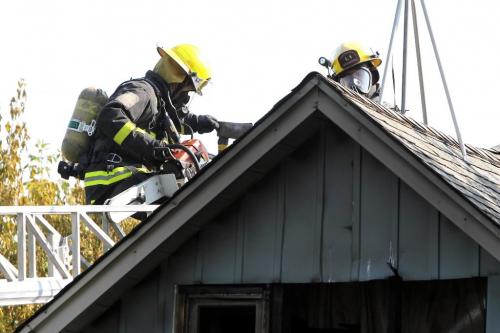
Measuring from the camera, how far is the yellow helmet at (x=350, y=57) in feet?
41.5

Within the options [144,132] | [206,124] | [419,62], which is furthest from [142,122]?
[419,62]

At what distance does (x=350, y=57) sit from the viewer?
41.6 ft

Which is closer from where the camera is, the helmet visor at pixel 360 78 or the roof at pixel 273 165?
the roof at pixel 273 165

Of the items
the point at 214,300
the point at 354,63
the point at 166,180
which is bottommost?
the point at 214,300

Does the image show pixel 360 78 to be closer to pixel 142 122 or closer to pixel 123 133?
pixel 142 122

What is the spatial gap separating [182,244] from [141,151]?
3192 millimetres

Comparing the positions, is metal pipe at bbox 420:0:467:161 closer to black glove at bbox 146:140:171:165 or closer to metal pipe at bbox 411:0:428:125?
metal pipe at bbox 411:0:428:125

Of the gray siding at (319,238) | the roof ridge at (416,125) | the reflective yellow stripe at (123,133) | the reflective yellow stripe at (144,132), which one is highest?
the reflective yellow stripe at (144,132)

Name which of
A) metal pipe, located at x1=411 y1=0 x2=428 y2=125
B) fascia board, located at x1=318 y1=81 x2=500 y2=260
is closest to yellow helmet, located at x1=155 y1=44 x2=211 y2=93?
metal pipe, located at x1=411 y1=0 x2=428 y2=125

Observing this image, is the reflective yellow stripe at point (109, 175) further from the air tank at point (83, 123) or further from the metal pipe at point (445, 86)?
the metal pipe at point (445, 86)

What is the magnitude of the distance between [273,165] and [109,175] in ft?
12.3

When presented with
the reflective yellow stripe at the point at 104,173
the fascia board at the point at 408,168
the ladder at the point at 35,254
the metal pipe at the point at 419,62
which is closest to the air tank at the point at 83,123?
the reflective yellow stripe at the point at 104,173

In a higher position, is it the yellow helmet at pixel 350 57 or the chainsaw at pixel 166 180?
the yellow helmet at pixel 350 57

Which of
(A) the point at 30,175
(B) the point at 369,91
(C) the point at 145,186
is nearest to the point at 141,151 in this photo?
(C) the point at 145,186
